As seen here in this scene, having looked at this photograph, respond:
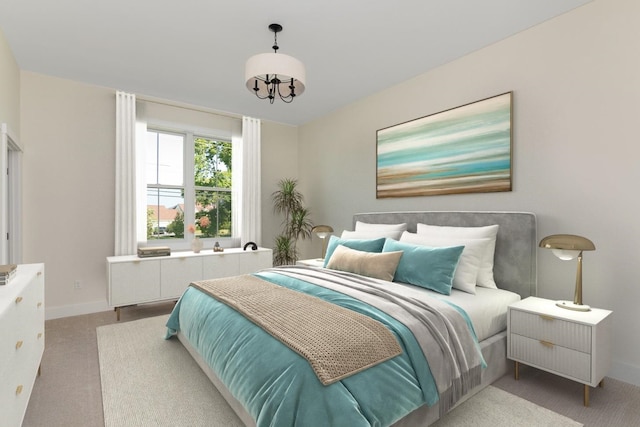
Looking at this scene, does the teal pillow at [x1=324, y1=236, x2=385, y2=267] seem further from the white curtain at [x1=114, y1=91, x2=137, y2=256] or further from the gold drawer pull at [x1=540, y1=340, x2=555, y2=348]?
the white curtain at [x1=114, y1=91, x2=137, y2=256]

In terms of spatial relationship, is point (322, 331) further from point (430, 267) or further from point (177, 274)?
point (177, 274)

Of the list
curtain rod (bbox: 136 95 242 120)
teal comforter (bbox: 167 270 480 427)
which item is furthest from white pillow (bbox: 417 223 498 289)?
curtain rod (bbox: 136 95 242 120)

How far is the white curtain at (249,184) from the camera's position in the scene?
488 centimetres

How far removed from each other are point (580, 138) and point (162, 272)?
4316mm

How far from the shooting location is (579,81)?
8.11 ft

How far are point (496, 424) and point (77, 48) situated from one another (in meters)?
4.47

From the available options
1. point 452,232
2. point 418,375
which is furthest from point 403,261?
point 418,375

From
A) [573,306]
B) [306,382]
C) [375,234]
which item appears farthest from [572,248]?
[306,382]

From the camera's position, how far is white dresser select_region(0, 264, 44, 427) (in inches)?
52.9

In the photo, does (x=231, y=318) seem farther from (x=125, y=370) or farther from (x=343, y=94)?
(x=343, y=94)

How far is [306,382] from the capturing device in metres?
1.33

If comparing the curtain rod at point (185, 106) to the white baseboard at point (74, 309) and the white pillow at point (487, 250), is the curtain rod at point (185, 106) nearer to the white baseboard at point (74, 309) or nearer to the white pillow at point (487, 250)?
the white baseboard at point (74, 309)

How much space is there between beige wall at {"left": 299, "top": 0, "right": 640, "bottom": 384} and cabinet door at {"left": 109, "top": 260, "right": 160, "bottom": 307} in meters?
3.42

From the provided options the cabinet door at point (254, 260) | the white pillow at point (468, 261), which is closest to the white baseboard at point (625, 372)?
the white pillow at point (468, 261)
